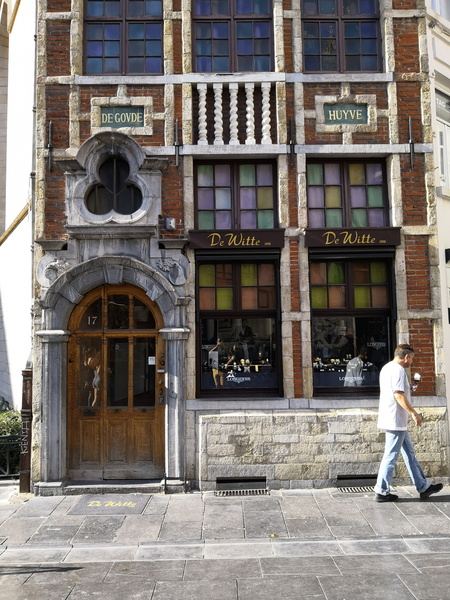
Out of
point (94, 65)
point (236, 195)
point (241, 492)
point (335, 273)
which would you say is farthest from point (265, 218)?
point (241, 492)

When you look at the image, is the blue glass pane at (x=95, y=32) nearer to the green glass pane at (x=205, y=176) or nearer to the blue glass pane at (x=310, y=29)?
the green glass pane at (x=205, y=176)

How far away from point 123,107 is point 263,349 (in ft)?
13.6

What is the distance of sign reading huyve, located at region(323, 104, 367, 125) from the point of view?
8.10 m

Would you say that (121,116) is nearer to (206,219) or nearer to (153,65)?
(153,65)

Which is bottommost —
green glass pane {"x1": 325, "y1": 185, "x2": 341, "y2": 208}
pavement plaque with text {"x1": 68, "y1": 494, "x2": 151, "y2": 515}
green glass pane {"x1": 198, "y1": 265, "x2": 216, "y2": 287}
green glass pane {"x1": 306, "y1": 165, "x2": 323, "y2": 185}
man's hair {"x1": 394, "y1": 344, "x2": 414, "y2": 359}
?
pavement plaque with text {"x1": 68, "y1": 494, "x2": 151, "y2": 515}

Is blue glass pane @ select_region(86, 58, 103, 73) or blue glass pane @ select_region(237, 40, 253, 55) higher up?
blue glass pane @ select_region(237, 40, 253, 55)

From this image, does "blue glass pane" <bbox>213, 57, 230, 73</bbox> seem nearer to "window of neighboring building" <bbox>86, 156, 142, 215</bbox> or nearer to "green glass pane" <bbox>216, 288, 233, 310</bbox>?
"window of neighboring building" <bbox>86, 156, 142, 215</bbox>

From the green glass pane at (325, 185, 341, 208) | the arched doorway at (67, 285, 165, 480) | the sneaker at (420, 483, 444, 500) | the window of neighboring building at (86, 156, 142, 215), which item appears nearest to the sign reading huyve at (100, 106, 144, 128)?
the window of neighboring building at (86, 156, 142, 215)

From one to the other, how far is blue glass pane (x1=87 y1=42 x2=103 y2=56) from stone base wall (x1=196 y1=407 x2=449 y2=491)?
223 inches

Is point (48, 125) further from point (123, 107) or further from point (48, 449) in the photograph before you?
point (48, 449)

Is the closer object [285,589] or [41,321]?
[285,589]

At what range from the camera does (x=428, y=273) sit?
26.1ft

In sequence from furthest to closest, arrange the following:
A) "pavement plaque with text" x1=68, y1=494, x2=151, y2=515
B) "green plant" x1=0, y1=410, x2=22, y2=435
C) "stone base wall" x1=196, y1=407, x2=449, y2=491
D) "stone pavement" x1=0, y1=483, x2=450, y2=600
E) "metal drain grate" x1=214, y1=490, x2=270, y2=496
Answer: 1. "green plant" x1=0, y1=410, x2=22, y2=435
2. "stone base wall" x1=196, y1=407, x2=449, y2=491
3. "metal drain grate" x1=214, y1=490, x2=270, y2=496
4. "pavement plaque with text" x1=68, y1=494, x2=151, y2=515
5. "stone pavement" x1=0, y1=483, x2=450, y2=600

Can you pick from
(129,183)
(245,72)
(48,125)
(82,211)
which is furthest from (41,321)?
(245,72)
